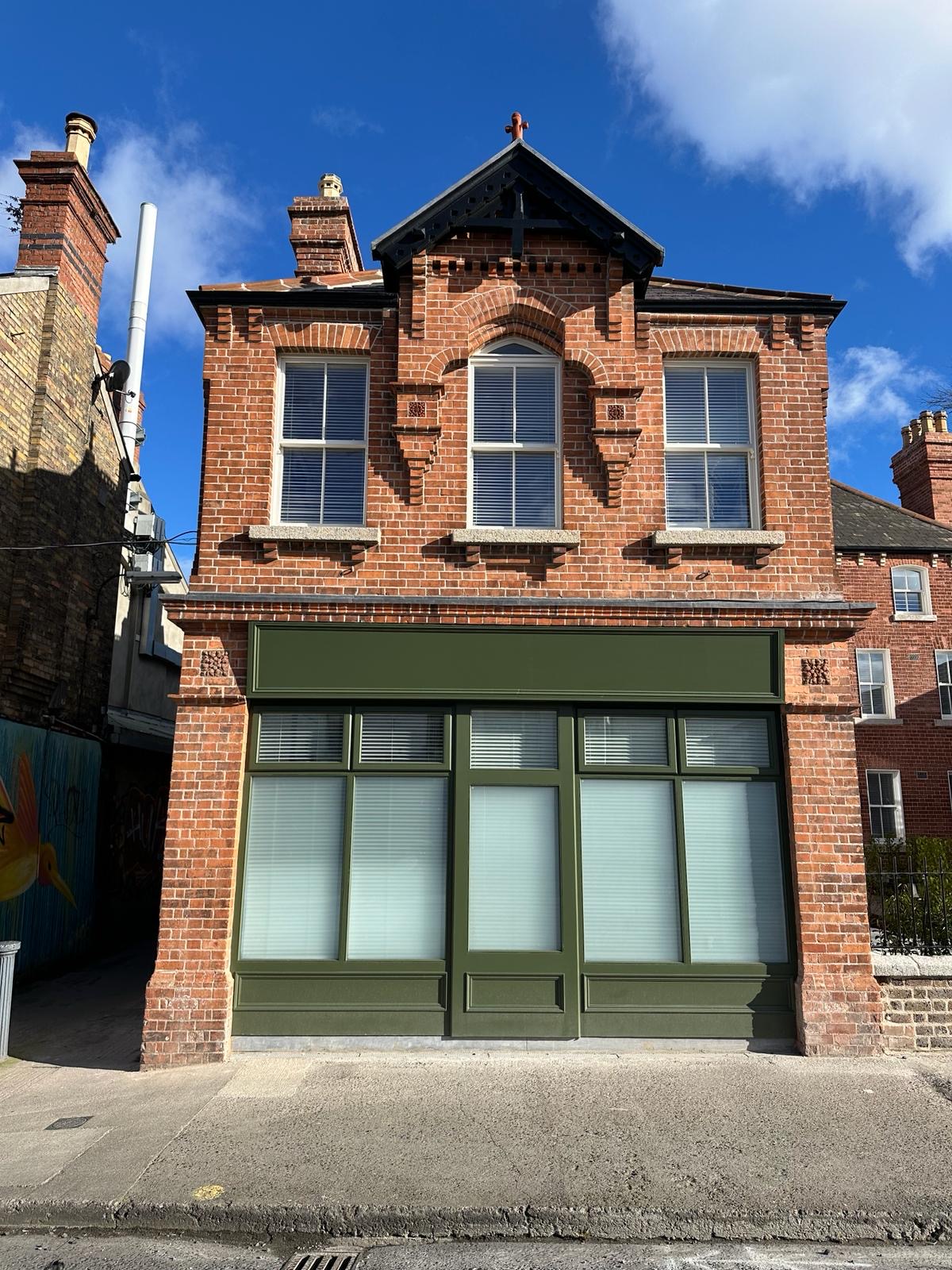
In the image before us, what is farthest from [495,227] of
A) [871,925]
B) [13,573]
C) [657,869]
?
[871,925]

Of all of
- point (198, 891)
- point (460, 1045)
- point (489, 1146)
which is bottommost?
point (489, 1146)

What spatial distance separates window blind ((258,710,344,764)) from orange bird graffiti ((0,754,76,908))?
4.19 metres

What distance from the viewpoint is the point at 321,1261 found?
15.3ft

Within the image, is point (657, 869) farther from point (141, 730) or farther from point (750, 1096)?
point (141, 730)

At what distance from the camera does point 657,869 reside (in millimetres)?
8211

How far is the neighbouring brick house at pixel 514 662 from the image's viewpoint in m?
7.86

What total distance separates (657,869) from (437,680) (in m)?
2.71

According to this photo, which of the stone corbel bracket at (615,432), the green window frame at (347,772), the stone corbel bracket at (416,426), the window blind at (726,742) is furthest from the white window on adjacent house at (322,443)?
the window blind at (726,742)

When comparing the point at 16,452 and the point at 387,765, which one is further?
the point at 16,452

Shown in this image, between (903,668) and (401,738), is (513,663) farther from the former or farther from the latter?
(903,668)

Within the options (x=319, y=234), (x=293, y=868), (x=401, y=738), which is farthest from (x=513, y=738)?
(x=319, y=234)

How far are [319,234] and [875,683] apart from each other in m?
16.0

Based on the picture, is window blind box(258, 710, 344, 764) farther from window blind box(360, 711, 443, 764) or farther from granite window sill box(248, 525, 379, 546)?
granite window sill box(248, 525, 379, 546)

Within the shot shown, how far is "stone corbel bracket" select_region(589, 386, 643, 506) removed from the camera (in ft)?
28.2
